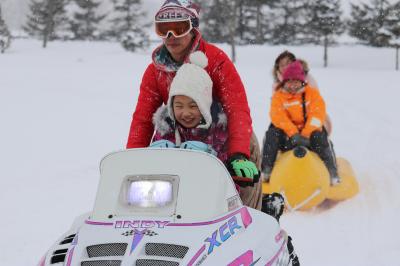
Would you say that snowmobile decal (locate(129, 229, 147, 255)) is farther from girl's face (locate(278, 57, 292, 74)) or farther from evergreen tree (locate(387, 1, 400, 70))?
evergreen tree (locate(387, 1, 400, 70))

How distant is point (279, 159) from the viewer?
8.03m

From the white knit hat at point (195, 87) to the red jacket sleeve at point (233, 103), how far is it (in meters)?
0.22

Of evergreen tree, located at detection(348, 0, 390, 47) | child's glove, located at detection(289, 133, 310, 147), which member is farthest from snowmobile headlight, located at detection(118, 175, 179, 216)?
evergreen tree, located at detection(348, 0, 390, 47)

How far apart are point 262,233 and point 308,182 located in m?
4.33

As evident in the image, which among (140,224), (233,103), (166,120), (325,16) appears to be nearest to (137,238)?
(140,224)

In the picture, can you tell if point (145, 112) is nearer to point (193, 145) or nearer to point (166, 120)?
point (166, 120)

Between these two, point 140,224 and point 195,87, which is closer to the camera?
point 140,224

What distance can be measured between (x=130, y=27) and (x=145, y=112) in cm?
5127

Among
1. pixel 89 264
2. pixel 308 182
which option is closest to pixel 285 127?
pixel 308 182

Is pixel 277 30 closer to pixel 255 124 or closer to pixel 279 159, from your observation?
pixel 255 124

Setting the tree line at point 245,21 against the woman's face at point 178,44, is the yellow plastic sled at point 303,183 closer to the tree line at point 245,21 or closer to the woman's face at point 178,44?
the woman's face at point 178,44

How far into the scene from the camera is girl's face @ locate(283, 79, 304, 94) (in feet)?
26.6

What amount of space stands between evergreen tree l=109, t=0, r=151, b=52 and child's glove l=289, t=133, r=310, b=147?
38.0 m

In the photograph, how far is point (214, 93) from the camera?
4.43m
